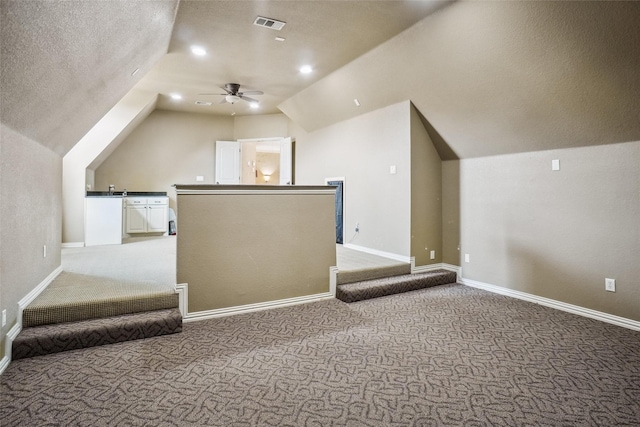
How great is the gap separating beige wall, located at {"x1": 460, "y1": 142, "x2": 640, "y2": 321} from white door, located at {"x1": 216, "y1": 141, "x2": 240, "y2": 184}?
5.78 meters

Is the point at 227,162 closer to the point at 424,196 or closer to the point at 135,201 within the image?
the point at 135,201

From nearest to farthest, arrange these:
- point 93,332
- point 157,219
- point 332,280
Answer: point 93,332
point 332,280
point 157,219

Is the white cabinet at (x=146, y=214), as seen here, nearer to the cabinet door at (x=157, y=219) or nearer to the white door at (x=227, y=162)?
the cabinet door at (x=157, y=219)

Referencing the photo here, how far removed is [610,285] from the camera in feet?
10.8

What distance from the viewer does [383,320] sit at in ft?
11.0

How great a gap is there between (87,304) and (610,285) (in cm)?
492

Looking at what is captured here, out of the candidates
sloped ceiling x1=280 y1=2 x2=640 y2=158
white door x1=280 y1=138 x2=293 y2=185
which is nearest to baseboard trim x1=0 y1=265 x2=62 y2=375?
sloped ceiling x1=280 y1=2 x2=640 y2=158

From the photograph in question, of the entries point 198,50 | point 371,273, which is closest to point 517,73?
point 371,273

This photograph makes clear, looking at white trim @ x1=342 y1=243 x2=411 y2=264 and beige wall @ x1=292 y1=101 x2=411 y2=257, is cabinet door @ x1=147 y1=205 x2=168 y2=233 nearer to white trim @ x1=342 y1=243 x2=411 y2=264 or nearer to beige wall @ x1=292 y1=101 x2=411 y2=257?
beige wall @ x1=292 y1=101 x2=411 y2=257

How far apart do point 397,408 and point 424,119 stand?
12.7 ft

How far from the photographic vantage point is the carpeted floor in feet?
6.19

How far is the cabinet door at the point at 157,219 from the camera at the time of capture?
284 inches

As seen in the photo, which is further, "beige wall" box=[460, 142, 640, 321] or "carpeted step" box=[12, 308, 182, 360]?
"beige wall" box=[460, 142, 640, 321]

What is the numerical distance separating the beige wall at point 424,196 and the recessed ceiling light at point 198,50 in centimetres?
293
